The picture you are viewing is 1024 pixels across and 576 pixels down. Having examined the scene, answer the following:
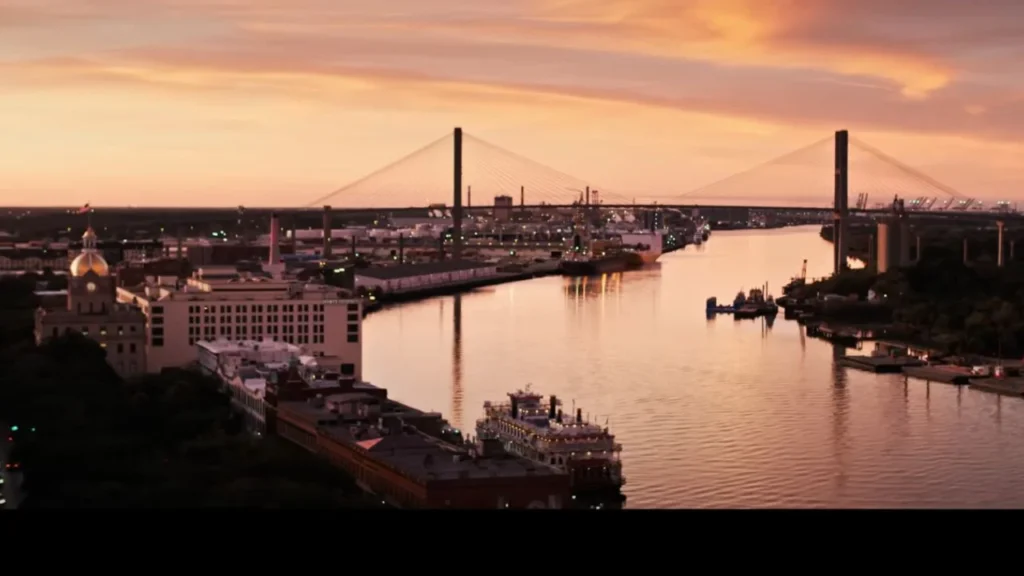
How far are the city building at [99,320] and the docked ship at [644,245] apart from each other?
12827mm

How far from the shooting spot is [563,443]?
4.96 metres

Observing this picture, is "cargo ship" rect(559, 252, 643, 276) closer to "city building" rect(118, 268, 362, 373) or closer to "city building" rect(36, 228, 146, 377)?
"city building" rect(118, 268, 362, 373)

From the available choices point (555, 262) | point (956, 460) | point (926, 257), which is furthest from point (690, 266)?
point (956, 460)

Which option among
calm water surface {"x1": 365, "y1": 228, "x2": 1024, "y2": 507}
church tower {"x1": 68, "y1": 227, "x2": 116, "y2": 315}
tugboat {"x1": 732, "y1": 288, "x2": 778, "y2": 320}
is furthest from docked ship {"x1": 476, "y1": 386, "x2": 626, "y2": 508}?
tugboat {"x1": 732, "y1": 288, "x2": 778, "y2": 320}

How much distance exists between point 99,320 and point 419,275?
7.49 m

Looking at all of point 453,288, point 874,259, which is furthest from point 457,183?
point 874,259

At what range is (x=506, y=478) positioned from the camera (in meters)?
3.90

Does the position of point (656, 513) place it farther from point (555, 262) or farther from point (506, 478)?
point (555, 262)

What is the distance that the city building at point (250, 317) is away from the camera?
26.1 ft

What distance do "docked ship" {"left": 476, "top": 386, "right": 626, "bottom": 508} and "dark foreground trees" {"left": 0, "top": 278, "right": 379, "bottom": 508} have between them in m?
0.66

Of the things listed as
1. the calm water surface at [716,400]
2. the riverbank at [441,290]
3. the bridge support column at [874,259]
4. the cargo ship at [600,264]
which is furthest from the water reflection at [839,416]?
the cargo ship at [600,264]

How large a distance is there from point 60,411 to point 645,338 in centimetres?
481

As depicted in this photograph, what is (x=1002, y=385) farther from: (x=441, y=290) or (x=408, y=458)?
(x=441, y=290)

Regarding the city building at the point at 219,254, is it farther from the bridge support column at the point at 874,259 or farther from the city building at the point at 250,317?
the bridge support column at the point at 874,259
